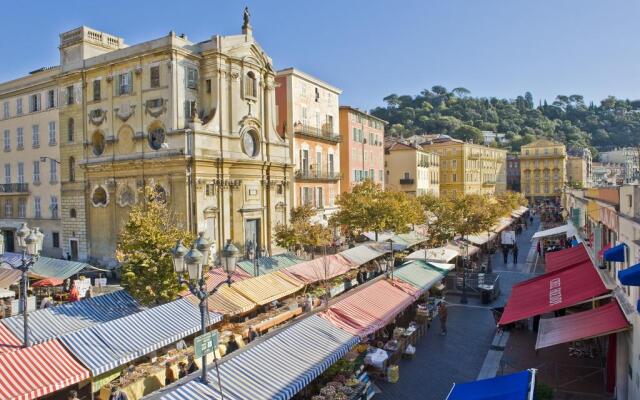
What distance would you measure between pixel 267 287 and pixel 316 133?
23934 millimetres

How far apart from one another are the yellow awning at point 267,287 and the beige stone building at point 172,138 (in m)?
9.06

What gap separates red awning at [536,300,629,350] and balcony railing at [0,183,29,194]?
39962mm

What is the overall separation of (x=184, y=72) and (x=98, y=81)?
7.61m

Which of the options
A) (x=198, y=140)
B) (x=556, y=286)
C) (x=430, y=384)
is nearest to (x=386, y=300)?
(x=430, y=384)

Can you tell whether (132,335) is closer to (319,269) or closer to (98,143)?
(319,269)

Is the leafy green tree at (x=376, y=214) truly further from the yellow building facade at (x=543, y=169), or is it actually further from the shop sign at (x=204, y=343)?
the yellow building facade at (x=543, y=169)

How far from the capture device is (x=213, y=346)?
10.1 meters

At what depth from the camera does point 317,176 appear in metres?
43.2

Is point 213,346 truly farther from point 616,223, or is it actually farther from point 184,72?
point 184,72

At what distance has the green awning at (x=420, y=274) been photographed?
22.3 m

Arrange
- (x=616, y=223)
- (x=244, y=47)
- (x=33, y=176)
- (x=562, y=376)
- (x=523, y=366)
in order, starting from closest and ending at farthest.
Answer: (x=616, y=223) < (x=562, y=376) < (x=523, y=366) < (x=244, y=47) < (x=33, y=176)

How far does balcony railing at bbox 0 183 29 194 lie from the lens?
39.9 m

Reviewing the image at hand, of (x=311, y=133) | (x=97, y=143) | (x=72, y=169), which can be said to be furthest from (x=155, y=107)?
(x=311, y=133)

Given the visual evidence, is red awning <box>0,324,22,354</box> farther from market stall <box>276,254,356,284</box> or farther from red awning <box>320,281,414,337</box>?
market stall <box>276,254,356,284</box>
